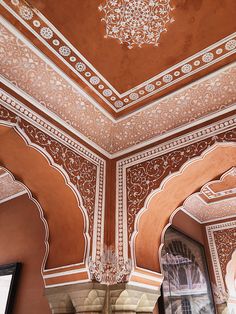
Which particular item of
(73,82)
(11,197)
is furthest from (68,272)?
(11,197)

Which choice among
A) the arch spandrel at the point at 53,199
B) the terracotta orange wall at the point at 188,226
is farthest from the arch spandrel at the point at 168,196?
the terracotta orange wall at the point at 188,226

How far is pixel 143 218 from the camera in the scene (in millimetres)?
2836

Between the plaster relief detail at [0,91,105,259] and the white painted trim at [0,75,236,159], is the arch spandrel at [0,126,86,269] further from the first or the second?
the white painted trim at [0,75,236,159]

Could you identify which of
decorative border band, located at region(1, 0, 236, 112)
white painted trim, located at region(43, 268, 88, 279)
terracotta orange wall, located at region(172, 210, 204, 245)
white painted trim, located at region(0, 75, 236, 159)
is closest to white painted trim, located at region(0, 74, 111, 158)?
white painted trim, located at region(0, 75, 236, 159)

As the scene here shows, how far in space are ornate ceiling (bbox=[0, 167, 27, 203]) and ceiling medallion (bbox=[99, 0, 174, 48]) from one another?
2.76 meters

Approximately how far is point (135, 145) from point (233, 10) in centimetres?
163

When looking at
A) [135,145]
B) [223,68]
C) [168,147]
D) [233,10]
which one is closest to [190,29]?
[233,10]

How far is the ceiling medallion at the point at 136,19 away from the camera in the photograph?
215cm

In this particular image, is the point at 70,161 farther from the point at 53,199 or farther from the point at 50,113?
the point at 50,113

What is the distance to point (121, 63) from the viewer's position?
2.54 meters

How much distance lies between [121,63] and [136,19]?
40 cm

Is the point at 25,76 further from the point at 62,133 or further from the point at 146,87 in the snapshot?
the point at 146,87

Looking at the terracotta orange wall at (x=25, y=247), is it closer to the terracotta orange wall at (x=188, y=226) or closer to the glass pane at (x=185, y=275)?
the glass pane at (x=185, y=275)

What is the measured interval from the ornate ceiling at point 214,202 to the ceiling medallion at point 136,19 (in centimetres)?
270
